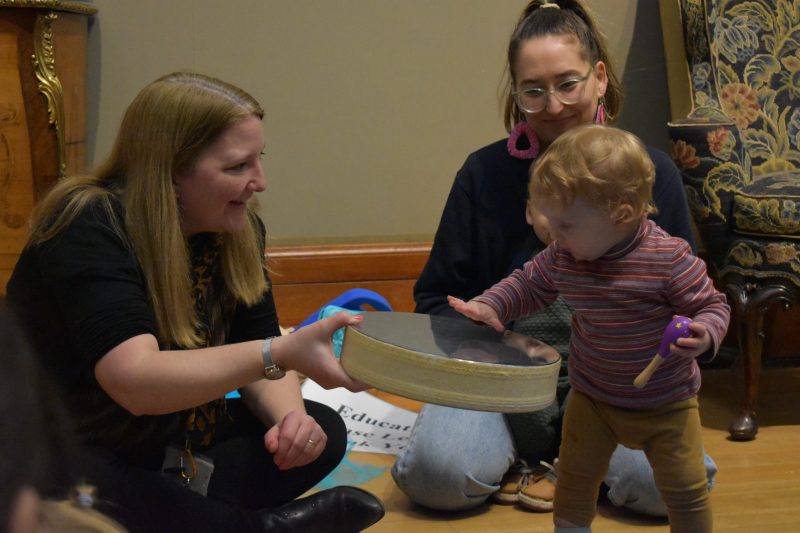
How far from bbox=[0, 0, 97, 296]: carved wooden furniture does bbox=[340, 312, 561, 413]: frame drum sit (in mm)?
1457

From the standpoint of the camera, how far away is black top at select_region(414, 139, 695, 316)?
85.0 inches

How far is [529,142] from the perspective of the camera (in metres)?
2.15

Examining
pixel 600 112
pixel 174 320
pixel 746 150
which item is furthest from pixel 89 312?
pixel 746 150

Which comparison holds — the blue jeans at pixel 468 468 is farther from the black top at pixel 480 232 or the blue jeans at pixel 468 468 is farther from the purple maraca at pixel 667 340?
the purple maraca at pixel 667 340

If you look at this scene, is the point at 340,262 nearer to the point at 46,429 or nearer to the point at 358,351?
the point at 358,351

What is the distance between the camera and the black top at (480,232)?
216 centimetres

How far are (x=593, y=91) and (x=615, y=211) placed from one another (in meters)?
0.63

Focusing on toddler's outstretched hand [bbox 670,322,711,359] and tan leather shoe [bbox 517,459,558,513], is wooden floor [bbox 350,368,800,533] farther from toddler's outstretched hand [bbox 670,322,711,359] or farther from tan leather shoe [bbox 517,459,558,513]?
toddler's outstretched hand [bbox 670,322,711,359]

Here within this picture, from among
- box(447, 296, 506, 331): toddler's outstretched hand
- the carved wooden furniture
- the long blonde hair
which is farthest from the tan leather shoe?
the carved wooden furniture

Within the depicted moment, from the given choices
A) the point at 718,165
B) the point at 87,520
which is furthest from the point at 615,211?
the point at 718,165

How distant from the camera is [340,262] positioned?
3.11 meters

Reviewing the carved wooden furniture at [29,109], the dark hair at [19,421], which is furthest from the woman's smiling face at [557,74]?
the dark hair at [19,421]

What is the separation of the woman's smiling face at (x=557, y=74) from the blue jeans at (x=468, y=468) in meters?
0.59

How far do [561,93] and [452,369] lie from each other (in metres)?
0.85
